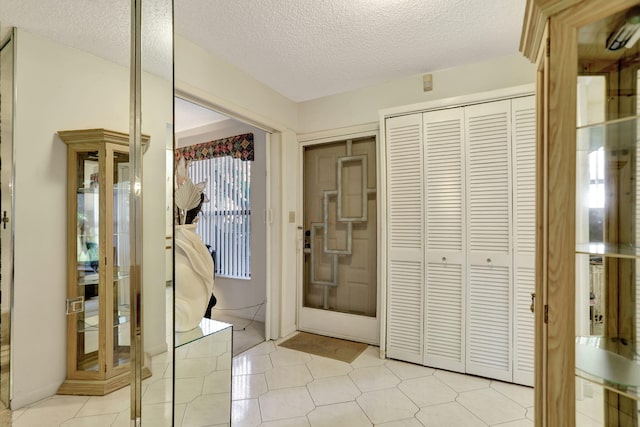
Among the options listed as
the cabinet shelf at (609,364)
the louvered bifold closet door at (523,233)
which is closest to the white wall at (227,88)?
the louvered bifold closet door at (523,233)

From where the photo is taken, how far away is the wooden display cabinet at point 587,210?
833 mm

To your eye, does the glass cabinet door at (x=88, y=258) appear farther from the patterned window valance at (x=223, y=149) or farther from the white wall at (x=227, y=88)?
the patterned window valance at (x=223, y=149)

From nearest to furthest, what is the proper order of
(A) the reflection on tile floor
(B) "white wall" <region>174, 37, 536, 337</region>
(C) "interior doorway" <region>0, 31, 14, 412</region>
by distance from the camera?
(C) "interior doorway" <region>0, 31, 14, 412</region> < (A) the reflection on tile floor < (B) "white wall" <region>174, 37, 536, 337</region>

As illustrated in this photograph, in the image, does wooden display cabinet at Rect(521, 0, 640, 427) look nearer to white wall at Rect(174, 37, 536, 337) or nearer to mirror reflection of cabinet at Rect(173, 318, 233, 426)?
mirror reflection of cabinet at Rect(173, 318, 233, 426)

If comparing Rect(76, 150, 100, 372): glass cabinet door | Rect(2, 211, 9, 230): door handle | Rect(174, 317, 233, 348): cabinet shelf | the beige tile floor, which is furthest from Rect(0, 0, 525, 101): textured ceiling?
the beige tile floor

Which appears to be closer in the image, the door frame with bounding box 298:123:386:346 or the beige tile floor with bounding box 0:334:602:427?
the beige tile floor with bounding box 0:334:602:427

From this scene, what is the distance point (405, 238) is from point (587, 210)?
1.62 metres

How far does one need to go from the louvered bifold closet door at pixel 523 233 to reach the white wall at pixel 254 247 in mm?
2593

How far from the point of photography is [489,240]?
7.25ft

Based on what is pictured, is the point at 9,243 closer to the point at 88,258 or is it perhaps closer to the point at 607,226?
the point at 88,258

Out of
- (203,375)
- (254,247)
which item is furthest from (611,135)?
(254,247)

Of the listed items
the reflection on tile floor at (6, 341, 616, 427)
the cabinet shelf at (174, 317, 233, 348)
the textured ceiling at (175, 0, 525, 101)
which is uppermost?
the textured ceiling at (175, 0, 525, 101)

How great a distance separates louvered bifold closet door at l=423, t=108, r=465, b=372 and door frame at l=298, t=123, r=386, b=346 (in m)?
0.42

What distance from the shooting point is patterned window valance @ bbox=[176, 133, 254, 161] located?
144 inches
